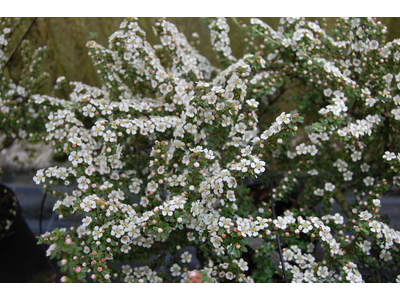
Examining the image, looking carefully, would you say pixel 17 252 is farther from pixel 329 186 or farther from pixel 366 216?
pixel 366 216

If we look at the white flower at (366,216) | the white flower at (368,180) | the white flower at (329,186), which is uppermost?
the white flower at (368,180)

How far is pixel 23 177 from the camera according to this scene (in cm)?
333

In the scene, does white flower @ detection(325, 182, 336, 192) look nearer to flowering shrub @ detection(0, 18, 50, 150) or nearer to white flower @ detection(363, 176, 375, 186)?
white flower @ detection(363, 176, 375, 186)

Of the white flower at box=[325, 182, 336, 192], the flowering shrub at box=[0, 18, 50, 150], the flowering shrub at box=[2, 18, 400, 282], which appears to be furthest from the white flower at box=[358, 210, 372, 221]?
the flowering shrub at box=[0, 18, 50, 150]

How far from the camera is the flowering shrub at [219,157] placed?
1.67 m

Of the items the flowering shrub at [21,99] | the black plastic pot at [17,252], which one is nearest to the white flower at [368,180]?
the flowering shrub at [21,99]

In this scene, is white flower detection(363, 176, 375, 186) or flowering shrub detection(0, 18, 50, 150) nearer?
white flower detection(363, 176, 375, 186)

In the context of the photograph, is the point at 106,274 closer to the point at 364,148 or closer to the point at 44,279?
the point at 44,279

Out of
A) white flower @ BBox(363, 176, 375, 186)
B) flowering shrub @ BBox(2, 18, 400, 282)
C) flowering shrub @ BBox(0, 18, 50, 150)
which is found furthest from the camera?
flowering shrub @ BBox(0, 18, 50, 150)

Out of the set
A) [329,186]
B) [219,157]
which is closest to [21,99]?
[219,157]

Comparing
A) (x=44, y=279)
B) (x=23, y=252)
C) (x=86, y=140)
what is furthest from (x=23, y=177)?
(x=86, y=140)

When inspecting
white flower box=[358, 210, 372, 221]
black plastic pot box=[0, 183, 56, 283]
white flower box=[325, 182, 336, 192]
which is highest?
white flower box=[325, 182, 336, 192]

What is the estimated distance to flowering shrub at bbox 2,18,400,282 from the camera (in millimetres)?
1671

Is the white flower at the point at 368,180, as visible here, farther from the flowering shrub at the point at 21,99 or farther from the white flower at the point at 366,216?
the flowering shrub at the point at 21,99
